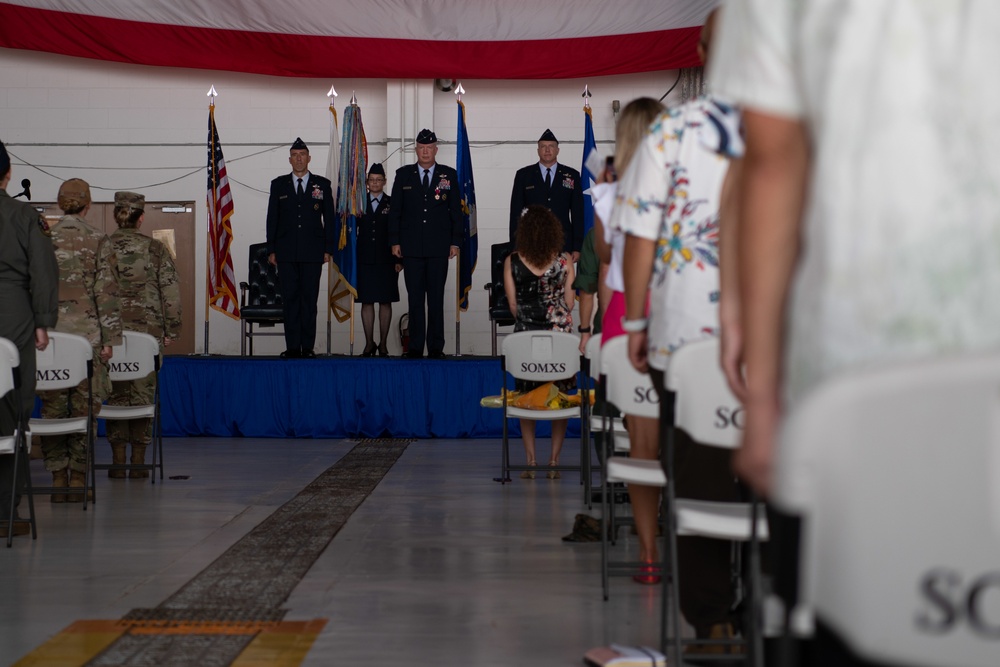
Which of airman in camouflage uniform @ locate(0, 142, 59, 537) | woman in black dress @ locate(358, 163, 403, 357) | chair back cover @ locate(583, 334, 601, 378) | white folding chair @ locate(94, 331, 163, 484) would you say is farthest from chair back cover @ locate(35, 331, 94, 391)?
woman in black dress @ locate(358, 163, 403, 357)

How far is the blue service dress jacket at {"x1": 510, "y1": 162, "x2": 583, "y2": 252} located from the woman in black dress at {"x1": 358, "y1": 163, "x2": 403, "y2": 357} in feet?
3.76

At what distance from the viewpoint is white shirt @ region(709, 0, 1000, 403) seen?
2.96 ft

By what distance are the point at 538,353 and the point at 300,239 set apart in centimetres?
373

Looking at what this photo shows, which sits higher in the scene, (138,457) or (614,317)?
(614,317)

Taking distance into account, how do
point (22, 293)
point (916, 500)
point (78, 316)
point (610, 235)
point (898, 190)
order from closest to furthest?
1. point (916, 500)
2. point (898, 190)
3. point (610, 235)
4. point (22, 293)
5. point (78, 316)

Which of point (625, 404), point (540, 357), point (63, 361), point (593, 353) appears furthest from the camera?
point (540, 357)

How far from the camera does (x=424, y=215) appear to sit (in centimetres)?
866

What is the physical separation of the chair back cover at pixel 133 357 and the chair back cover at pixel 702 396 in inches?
166

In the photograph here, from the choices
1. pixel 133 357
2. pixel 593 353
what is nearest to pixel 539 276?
pixel 593 353

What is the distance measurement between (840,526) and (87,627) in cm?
262

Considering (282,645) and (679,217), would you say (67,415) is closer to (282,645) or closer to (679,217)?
(282,645)

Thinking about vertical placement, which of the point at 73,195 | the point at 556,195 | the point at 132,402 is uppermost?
the point at 556,195

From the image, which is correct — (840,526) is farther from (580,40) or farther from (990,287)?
(580,40)

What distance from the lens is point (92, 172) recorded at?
11391 millimetres
